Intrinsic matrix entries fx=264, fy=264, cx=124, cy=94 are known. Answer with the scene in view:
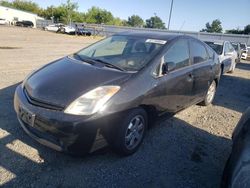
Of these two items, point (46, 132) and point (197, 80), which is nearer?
point (46, 132)

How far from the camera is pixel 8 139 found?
369 centimetres

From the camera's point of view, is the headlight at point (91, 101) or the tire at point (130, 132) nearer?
the headlight at point (91, 101)

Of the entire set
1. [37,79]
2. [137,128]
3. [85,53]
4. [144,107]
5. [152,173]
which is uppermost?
[85,53]

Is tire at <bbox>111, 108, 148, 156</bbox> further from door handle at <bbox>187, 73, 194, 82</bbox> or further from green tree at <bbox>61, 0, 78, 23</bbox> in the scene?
green tree at <bbox>61, 0, 78, 23</bbox>

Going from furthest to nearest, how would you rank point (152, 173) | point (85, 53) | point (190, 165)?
point (85, 53) → point (190, 165) → point (152, 173)

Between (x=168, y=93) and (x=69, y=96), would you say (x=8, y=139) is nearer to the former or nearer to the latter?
(x=69, y=96)

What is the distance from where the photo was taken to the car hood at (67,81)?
3.17 metres

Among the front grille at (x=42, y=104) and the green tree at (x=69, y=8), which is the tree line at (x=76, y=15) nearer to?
the green tree at (x=69, y=8)

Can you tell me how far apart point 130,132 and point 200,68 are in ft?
7.76

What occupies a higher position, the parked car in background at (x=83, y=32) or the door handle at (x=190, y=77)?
the parked car in background at (x=83, y=32)

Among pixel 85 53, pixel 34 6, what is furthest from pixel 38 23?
pixel 85 53

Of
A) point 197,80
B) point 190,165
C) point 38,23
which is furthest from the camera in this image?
point 38,23

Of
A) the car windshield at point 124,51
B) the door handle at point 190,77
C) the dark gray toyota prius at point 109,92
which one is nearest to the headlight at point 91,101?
the dark gray toyota prius at point 109,92

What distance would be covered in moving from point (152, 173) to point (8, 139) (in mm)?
2040
